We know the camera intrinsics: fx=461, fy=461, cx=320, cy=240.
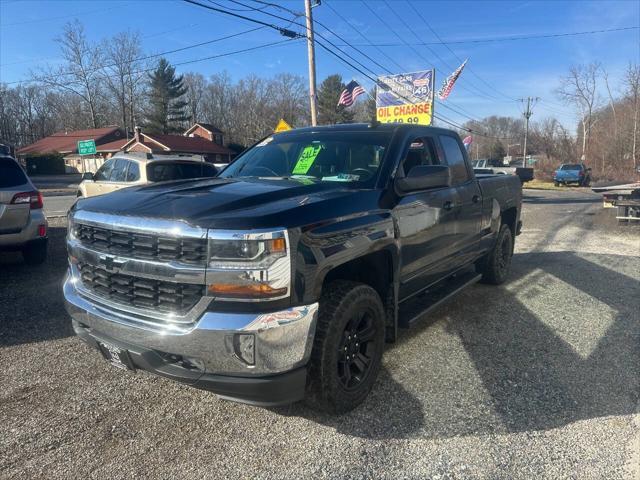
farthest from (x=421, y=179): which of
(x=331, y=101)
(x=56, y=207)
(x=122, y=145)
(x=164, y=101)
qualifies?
(x=164, y=101)

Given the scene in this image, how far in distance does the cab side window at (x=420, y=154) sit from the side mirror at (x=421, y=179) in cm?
31

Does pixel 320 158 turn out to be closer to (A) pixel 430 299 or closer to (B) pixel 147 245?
(A) pixel 430 299

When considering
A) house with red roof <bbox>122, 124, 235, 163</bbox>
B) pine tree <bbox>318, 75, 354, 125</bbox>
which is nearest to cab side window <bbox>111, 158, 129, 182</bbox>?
house with red roof <bbox>122, 124, 235, 163</bbox>

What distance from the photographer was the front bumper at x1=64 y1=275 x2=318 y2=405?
93.5 inches

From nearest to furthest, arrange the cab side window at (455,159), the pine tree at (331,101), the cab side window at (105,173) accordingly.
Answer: the cab side window at (455,159) → the cab side window at (105,173) → the pine tree at (331,101)

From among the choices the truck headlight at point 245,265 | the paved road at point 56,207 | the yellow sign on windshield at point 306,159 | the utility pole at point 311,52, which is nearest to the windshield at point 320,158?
the yellow sign on windshield at point 306,159

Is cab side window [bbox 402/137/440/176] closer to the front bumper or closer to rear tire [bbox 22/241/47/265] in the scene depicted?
the front bumper

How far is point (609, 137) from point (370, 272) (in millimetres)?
57372

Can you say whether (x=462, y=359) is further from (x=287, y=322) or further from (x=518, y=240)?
(x=518, y=240)

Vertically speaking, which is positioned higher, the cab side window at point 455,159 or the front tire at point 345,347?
the cab side window at point 455,159

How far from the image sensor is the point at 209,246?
7.82 ft

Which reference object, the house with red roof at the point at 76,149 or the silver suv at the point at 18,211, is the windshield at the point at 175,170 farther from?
the house with red roof at the point at 76,149

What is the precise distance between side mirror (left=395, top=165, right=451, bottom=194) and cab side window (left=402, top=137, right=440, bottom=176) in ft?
1.02

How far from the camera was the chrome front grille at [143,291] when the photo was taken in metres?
2.49
